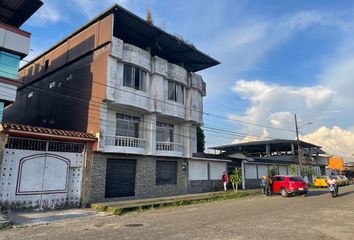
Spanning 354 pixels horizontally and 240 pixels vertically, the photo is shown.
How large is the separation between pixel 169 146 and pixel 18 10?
14671 millimetres

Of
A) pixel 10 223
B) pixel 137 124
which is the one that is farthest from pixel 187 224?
pixel 137 124

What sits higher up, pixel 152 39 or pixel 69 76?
pixel 152 39

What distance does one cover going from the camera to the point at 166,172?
2367cm

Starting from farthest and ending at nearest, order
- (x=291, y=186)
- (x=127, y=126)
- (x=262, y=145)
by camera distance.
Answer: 1. (x=262, y=145)
2. (x=291, y=186)
3. (x=127, y=126)

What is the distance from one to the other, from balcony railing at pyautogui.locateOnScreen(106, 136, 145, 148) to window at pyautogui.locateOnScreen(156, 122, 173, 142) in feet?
10.5

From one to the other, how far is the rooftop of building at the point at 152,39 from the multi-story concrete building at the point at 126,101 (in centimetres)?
8

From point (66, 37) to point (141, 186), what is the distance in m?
14.4

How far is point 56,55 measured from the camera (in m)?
25.3

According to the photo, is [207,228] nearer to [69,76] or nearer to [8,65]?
[8,65]

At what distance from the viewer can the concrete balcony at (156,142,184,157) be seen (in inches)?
895

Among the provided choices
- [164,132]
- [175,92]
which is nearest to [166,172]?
[164,132]

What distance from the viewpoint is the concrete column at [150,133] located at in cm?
2169

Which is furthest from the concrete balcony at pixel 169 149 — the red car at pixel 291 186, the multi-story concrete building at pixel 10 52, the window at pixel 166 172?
the multi-story concrete building at pixel 10 52

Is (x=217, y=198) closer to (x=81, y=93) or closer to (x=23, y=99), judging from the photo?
(x=81, y=93)
